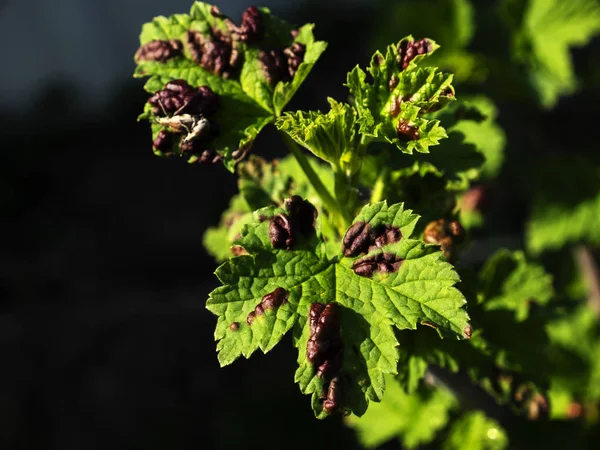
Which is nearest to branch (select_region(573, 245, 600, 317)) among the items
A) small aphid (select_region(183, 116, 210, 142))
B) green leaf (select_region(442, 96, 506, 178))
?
green leaf (select_region(442, 96, 506, 178))

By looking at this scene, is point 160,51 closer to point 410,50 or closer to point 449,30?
point 410,50

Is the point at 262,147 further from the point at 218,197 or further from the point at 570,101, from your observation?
the point at 570,101

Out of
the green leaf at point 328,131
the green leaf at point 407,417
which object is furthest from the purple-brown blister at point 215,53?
the green leaf at point 407,417

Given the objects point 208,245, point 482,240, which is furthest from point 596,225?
point 208,245

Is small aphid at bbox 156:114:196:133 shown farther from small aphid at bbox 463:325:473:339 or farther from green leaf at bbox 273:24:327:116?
small aphid at bbox 463:325:473:339

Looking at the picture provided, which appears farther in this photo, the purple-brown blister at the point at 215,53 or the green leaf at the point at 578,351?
the green leaf at the point at 578,351

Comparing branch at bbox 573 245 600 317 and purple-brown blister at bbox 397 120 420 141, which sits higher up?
purple-brown blister at bbox 397 120 420 141

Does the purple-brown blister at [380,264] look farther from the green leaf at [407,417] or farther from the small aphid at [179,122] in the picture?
the green leaf at [407,417]

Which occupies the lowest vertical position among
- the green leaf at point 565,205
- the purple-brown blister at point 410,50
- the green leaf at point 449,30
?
the green leaf at point 565,205

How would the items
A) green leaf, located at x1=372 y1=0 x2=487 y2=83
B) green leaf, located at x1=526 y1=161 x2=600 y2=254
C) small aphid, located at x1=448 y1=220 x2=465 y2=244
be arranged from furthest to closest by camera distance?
green leaf, located at x1=526 y1=161 x2=600 y2=254
green leaf, located at x1=372 y1=0 x2=487 y2=83
small aphid, located at x1=448 y1=220 x2=465 y2=244
